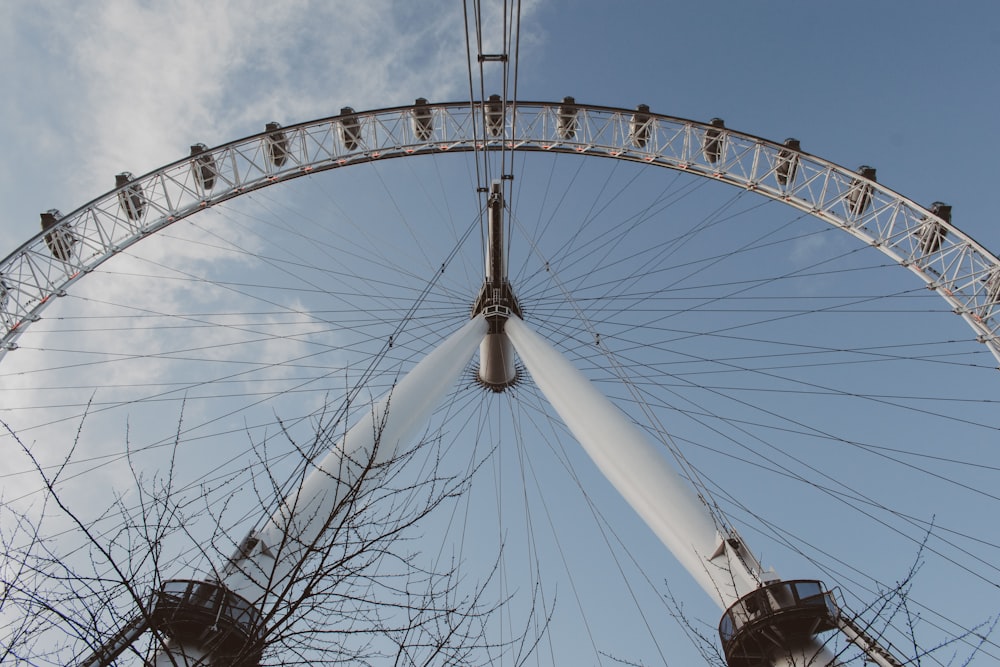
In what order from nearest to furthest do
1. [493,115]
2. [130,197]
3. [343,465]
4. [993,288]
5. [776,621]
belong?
[776,621]
[343,465]
[993,288]
[130,197]
[493,115]

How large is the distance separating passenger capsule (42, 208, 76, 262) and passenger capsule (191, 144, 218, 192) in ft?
12.5

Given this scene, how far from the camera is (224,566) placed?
8.87 metres

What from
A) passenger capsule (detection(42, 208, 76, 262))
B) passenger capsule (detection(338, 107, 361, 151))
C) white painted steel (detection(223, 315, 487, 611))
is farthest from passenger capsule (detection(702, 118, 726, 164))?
passenger capsule (detection(42, 208, 76, 262))

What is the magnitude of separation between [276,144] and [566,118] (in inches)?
347

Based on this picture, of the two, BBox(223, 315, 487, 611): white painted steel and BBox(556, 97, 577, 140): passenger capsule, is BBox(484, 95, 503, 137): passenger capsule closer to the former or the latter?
BBox(556, 97, 577, 140): passenger capsule

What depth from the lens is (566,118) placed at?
918 inches

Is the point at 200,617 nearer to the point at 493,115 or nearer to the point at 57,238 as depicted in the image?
the point at 57,238

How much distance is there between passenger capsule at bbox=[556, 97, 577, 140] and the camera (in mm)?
23219

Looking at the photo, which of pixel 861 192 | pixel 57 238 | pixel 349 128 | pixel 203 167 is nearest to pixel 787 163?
pixel 861 192

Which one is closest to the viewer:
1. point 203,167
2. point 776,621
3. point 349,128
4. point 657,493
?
point 776,621

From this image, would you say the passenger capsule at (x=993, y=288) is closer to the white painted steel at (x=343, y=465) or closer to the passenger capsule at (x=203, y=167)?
the white painted steel at (x=343, y=465)

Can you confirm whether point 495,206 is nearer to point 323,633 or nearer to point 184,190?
point 184,190

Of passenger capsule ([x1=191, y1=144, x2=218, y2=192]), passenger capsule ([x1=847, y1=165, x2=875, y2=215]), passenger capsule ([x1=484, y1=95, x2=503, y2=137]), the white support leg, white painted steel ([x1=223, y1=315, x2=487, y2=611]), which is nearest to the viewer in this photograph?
white painted steel ([x1=223, y1=315, x2=487, y2=611])

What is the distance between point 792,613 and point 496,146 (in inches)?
677
